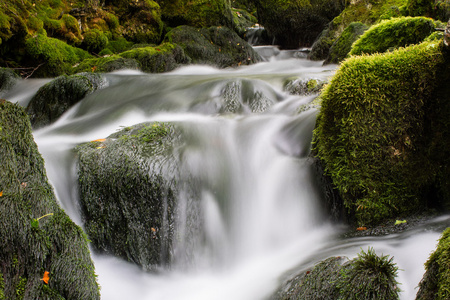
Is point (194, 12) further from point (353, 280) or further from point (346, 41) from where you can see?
point (353, 280)

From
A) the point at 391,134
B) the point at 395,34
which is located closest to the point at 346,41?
the point at 395,34

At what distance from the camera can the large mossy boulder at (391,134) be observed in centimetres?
281

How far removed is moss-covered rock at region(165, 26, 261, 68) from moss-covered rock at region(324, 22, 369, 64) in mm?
3327

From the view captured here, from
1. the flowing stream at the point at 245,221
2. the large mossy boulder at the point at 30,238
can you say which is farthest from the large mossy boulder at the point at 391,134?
the large mossy boulder at the point at 30,238

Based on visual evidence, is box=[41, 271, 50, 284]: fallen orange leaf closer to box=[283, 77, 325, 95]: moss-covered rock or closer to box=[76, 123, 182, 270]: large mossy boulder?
box=[76, 123, 182, 270]: large mossy boulder

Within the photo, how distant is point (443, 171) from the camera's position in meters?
2.89

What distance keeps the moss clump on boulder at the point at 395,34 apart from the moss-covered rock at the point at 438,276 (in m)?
3.32

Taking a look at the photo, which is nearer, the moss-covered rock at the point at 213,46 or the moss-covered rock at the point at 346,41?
the moss-covered rock at the point at 346,41

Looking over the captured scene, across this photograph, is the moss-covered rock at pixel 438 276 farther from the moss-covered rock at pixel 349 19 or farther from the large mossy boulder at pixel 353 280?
the moss-covered rock at pixel 349 19

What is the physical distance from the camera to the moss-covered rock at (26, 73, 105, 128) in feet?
19.4

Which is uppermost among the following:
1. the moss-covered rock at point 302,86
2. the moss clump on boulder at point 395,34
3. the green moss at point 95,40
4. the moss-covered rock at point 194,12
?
the moss-covered rock at point 194,12

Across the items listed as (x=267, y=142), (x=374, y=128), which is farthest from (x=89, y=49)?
(x=374, y=128)

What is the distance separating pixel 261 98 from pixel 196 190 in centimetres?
232

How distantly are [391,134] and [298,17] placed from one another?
10790 mm
